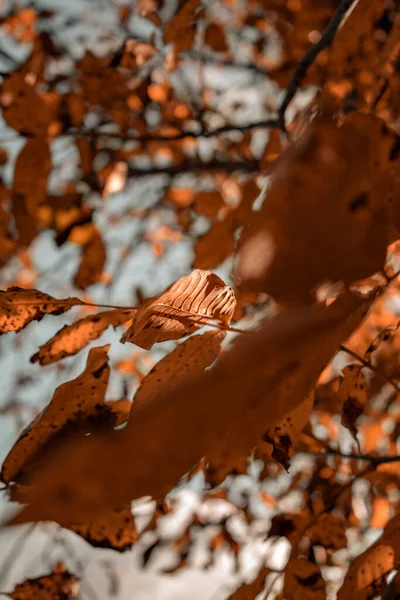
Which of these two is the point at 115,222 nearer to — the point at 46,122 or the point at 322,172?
the point at 46,122

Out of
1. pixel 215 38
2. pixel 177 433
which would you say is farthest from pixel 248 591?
pixel 215 38

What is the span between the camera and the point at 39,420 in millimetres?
464

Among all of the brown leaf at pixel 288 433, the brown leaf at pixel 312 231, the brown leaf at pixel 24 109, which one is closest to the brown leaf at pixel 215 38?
the brown leaf at pixel 24 109

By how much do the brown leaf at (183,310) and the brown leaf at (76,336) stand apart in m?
0.12

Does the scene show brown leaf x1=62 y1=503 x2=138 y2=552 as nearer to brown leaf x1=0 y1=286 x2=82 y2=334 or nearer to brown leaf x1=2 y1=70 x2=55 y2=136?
brown leaf x1=0 y1=286 x2=82 y2=334

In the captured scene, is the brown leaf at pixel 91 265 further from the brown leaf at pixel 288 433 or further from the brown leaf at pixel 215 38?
the brown leaf at pixel 215 38

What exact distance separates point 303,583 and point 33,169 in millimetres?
764

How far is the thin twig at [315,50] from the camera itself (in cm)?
66

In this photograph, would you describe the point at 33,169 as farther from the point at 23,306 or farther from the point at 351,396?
the point at 351,396

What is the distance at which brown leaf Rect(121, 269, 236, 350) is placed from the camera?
366 mm

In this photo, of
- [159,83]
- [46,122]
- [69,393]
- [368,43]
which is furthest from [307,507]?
[368,43]

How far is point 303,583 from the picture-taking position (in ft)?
1.95

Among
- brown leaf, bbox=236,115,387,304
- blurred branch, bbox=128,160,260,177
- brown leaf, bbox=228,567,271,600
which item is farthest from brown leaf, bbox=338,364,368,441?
blurred branch, bbox=128,160,260,177

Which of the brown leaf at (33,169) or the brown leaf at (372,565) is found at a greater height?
the brown leaf at (33,169)
